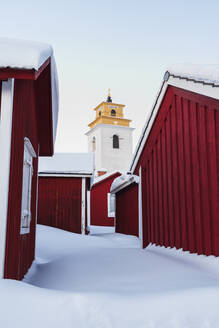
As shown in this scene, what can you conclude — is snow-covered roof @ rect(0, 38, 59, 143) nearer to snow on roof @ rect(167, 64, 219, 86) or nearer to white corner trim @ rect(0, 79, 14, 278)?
white corner trim @ rect(0, 79, 14, 278)

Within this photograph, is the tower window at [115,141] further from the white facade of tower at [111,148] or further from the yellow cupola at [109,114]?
the yellow cupola at [109,114]

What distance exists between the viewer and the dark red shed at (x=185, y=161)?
508 centimetres

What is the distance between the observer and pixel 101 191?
23281mm


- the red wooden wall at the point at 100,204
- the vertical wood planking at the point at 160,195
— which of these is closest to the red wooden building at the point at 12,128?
the vertical wood planking at the point at 160,195

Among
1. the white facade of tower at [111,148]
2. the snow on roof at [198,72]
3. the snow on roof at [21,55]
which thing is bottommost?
the snow on roof at [21,55]

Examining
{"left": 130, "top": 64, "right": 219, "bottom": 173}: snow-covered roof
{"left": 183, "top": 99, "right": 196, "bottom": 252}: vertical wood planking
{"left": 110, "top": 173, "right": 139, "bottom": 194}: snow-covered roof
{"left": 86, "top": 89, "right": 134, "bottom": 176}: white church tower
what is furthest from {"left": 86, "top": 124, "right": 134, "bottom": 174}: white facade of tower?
{"left": 183, "top": 99, "right": 196, "bottom": 252}: vertical wood planking

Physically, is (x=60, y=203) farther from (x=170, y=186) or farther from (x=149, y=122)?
(x=170, y=186)

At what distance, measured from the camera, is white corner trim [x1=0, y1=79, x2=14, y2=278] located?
3.50m

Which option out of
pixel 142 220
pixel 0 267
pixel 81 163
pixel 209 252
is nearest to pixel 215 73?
pixel 209 252

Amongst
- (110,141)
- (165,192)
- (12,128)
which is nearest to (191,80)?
(165,192)

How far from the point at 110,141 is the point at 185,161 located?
32870mm

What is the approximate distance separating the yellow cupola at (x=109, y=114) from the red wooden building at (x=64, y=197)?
83.9ft

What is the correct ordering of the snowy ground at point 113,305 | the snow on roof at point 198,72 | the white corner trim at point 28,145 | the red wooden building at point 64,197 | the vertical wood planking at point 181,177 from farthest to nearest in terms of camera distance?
the red wooden building at point 64,197 < the vertical wood planking at point 181,177 < the white corner trim at point 28,145 < the snow on roof at point 198,72 < the snowy ground at point 113,305

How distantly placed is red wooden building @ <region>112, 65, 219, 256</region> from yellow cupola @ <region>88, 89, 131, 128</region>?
31.8 meters
